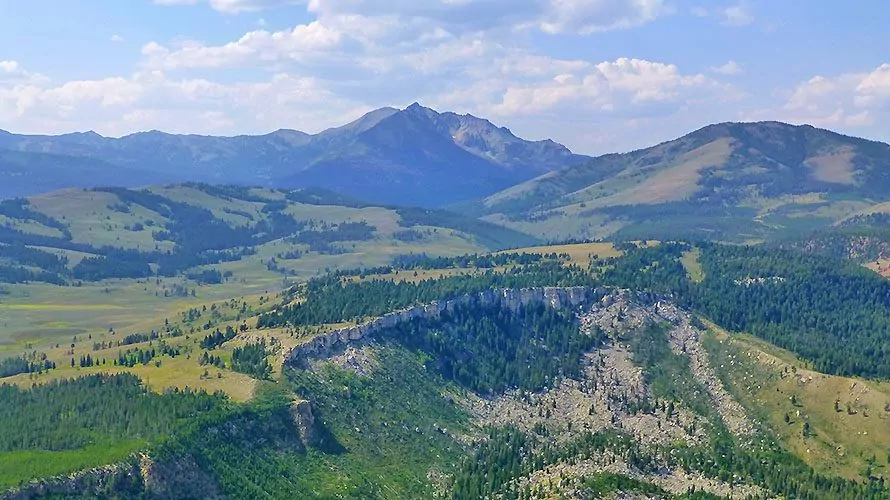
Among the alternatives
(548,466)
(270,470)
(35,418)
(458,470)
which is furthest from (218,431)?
(548,466)

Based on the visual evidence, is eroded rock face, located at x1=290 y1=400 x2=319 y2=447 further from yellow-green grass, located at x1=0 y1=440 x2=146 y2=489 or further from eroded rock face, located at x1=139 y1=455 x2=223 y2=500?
yellow-green grass, located at x1=0 y1=440 x2=146 y2=489

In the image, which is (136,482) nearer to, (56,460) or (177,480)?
(177,480)

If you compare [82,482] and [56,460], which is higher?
[56,460]

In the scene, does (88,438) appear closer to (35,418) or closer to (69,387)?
(35,418)

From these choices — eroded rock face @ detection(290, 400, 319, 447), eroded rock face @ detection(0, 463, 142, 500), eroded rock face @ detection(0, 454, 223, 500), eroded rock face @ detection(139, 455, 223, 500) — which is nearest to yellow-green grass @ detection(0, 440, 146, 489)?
eroded rock face @ detection(0, 463, 142, 500)

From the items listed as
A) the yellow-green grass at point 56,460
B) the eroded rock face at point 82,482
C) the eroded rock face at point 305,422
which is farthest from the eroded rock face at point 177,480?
the eroded rock face at point 305,422

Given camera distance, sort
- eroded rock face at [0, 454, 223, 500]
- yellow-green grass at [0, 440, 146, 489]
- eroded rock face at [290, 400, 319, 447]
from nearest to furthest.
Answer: eroded rock face at [0, 454, 223, 500] < yellow-green grass at [0, 440, 146, 489] < eroded rock face at [290, 400, 319, 447]

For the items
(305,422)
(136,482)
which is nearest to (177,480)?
(136,482)

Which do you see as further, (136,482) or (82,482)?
(136,482)
